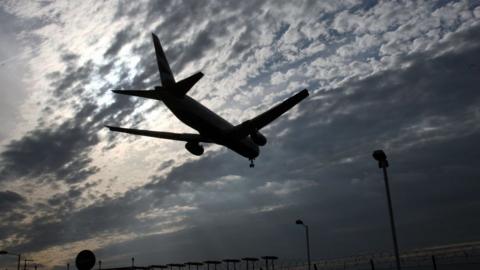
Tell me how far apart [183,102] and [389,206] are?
69.8 feet

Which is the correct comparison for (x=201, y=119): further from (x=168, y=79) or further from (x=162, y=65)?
(x=162, y=65)

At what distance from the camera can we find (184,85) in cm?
3706

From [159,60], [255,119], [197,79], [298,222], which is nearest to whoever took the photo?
[197,79]

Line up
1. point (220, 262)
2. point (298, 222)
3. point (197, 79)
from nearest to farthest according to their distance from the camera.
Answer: point (197, 79) < point (298, 222) < point (220, 262)

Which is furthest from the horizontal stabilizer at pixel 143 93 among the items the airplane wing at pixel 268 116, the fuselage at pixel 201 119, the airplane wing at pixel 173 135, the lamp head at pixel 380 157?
the lamp head at pixel 380 157

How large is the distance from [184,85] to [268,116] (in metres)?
7.86

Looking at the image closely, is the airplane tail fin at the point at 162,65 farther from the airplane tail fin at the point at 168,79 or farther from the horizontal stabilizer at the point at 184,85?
the horizontal stabilizer at the point at 184,85

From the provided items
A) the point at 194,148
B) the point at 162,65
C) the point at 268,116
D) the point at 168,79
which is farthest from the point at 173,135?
the point at 268,116

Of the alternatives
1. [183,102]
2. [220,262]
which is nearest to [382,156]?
[183,102]

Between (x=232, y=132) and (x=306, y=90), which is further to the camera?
(x=232, y=132)

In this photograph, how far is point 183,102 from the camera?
3838cm

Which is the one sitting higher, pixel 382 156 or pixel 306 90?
pixel 306 90

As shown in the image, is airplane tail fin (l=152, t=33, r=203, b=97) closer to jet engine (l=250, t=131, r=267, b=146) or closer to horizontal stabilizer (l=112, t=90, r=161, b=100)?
horizontal stabilizer (l=112, t=90, r=161, b=100)

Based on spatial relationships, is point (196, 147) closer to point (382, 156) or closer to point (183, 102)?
point (183, 102)
